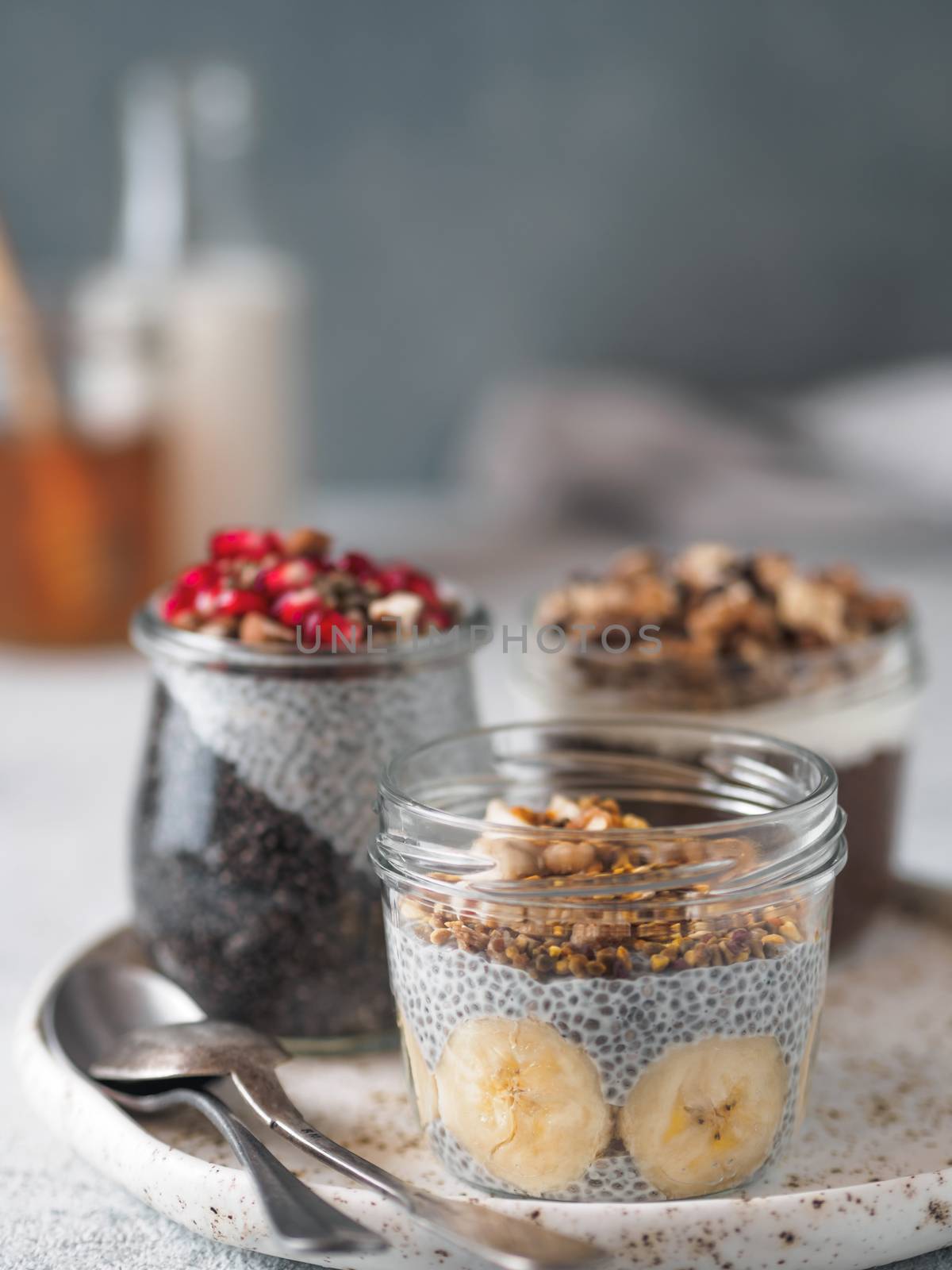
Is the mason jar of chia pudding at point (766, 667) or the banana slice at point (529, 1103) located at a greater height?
the mason jar of chia pudding at point (766, 667)

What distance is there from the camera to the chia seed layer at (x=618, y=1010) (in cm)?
53

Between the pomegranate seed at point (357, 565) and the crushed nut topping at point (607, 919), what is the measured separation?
18 centimetres

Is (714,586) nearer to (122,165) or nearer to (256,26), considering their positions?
(122,165)

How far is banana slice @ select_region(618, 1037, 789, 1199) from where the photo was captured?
21.2 inches

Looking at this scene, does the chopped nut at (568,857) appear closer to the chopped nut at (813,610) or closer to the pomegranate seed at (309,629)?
the pomegranate seed at (309,629)

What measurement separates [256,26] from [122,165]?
1.92 feet

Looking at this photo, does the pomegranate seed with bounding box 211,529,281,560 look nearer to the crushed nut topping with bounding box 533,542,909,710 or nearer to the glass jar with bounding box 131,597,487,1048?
the glass jar with bounding box 131,597,487,1048

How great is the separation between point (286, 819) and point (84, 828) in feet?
1.56

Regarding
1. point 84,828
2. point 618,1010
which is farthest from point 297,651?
point 84,828

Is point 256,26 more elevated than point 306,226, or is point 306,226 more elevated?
point 256,26

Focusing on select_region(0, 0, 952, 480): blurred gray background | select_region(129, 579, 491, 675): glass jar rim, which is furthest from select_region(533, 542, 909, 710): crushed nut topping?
select_region(0, 0, 952, 480): blurred gray background

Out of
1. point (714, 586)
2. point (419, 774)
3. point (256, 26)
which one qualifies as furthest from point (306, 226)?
point (419, 774)

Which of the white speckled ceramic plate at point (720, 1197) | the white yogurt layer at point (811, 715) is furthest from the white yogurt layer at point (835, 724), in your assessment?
the white speckled ceramic plate at point (720, 1197)

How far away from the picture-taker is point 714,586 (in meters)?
0.83
